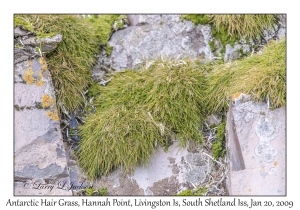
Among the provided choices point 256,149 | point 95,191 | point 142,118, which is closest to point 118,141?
point 142,118

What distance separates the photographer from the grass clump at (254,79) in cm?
369

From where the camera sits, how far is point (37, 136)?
12.5ft

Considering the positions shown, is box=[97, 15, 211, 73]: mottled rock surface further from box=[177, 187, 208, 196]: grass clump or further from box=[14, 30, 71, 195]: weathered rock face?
box=[177, 187, 208, 196]: grass clump

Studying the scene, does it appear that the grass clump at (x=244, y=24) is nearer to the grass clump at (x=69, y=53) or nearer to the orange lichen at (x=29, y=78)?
the grass clump at (x=69, y=53)

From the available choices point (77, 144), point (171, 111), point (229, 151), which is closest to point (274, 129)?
point (229, 151)

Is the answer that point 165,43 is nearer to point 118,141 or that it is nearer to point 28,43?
point 118,141

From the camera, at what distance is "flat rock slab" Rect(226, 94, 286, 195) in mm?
3549

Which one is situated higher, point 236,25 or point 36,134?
point 236,25

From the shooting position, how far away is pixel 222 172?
3.84 m

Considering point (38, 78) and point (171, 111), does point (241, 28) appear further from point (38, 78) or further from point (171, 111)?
point (38, 78)

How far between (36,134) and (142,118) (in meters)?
1.09

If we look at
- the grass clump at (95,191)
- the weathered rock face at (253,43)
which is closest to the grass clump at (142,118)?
the grass clump at (95,191)

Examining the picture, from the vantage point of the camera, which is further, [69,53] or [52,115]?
[69,53]

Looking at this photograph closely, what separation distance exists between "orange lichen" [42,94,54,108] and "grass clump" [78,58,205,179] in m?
0.42
